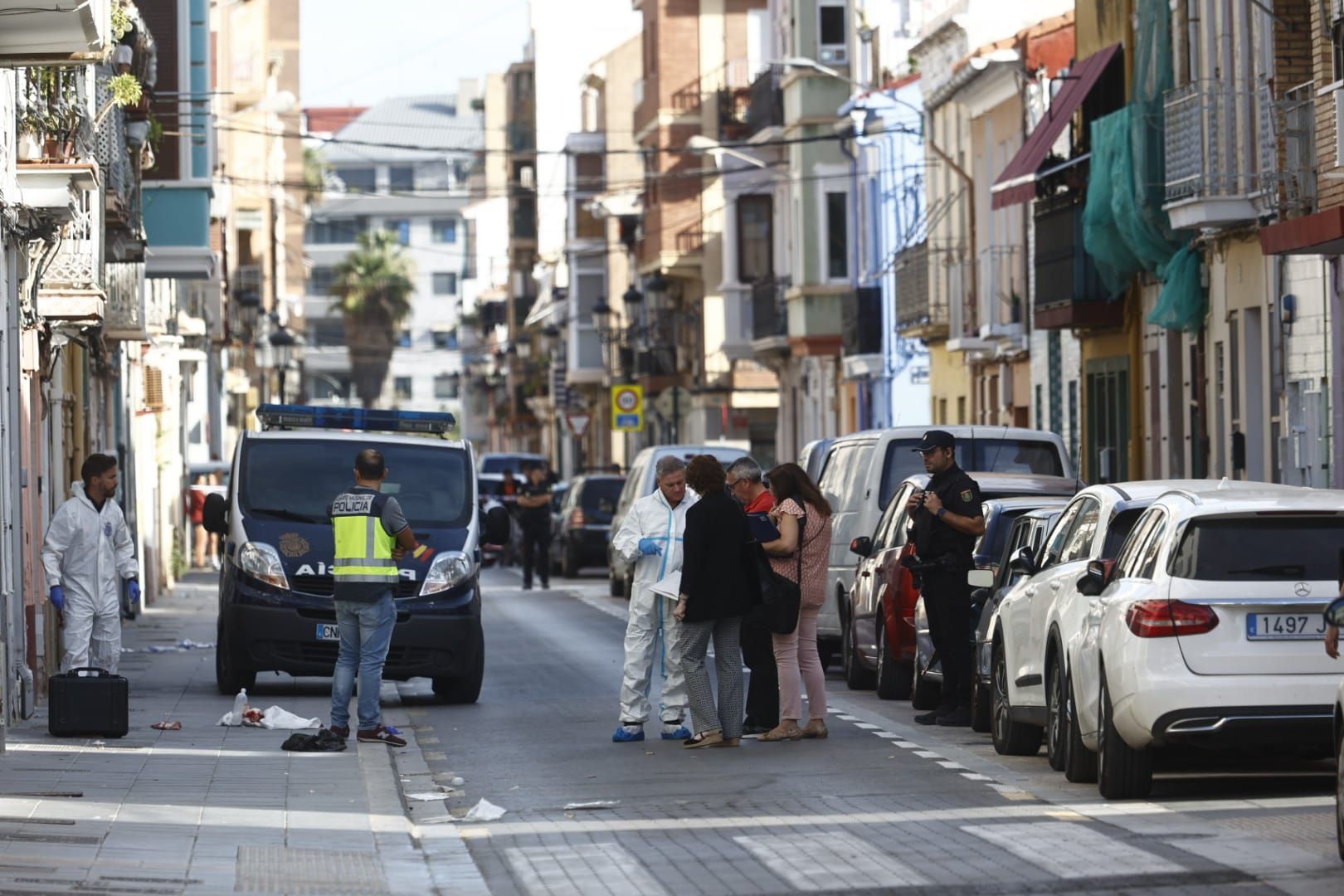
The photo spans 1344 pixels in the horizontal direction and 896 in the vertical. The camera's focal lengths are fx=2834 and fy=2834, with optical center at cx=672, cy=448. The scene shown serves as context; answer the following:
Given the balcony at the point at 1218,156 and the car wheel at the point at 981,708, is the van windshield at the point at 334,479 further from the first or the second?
the balcony at the point at 1218,156

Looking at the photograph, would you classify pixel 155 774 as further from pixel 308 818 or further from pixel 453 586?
pixel 453 586

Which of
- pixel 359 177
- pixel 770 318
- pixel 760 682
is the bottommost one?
pixel 760 682

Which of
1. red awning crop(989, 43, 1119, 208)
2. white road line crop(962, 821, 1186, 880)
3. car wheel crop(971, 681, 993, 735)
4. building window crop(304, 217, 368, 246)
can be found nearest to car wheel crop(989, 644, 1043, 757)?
car wheel crop(971, 681, 993, 735)

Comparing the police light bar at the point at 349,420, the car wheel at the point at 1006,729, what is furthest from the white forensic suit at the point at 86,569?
the car wheel at the point at 1006,729

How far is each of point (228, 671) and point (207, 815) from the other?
870 centimetres

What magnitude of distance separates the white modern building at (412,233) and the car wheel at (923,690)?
14650 centimetres

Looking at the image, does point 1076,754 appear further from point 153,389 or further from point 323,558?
point 153,389

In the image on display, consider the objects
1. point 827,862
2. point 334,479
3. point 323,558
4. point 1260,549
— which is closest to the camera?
point 827,862

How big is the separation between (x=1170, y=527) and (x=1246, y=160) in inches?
608

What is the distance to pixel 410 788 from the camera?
15195 mm

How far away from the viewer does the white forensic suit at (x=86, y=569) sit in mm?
19828

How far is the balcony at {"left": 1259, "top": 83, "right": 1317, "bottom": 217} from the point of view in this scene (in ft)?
84.4

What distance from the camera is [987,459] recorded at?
79.0ft

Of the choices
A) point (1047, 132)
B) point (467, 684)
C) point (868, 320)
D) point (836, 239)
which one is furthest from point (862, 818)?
point (836, 239)
